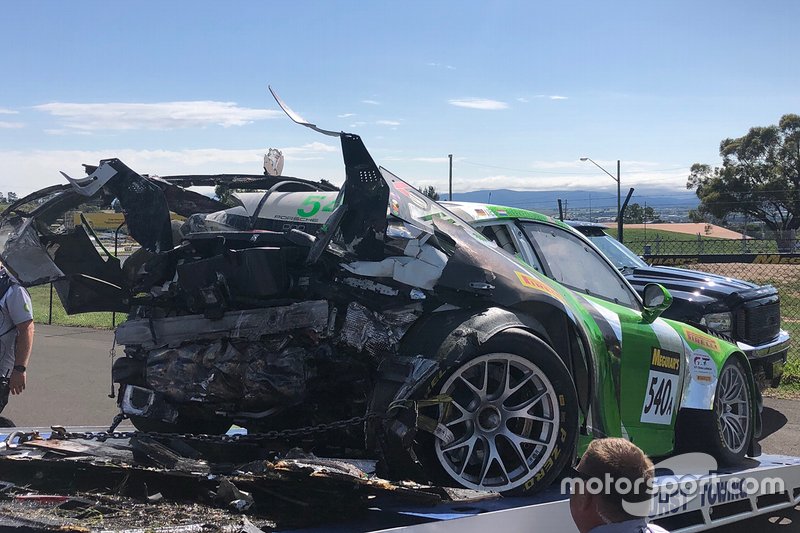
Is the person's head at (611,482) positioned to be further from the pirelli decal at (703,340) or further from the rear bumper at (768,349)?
the rear bumper at (768,349)

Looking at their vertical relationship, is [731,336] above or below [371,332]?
below

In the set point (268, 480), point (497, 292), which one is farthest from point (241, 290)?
point (497, 292)

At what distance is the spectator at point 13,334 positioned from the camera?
601 cm

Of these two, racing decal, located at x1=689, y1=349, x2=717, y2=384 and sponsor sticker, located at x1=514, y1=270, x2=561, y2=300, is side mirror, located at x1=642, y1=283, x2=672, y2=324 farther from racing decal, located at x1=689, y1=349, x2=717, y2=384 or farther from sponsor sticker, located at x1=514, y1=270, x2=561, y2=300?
sponsor sticker, located at x1=514, y1=270, x2=561, y2=300

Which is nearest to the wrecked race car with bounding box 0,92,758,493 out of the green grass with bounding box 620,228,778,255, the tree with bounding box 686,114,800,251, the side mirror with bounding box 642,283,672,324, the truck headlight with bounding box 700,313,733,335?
the side mirror with bounding box 642,283,672,324

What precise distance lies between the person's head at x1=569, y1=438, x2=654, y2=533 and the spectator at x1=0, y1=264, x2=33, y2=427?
5.17 meters

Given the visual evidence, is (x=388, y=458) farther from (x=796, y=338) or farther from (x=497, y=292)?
(x=796, y=338)

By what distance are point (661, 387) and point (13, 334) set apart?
16.5ft

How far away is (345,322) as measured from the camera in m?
4.03

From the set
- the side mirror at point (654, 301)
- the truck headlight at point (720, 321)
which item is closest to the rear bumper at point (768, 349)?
the truck headlight at point (720, 321)

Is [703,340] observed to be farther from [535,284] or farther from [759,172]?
[759,172]

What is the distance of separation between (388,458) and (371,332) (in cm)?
66

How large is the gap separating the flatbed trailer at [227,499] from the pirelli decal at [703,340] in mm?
1841

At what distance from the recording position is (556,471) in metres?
4.12
